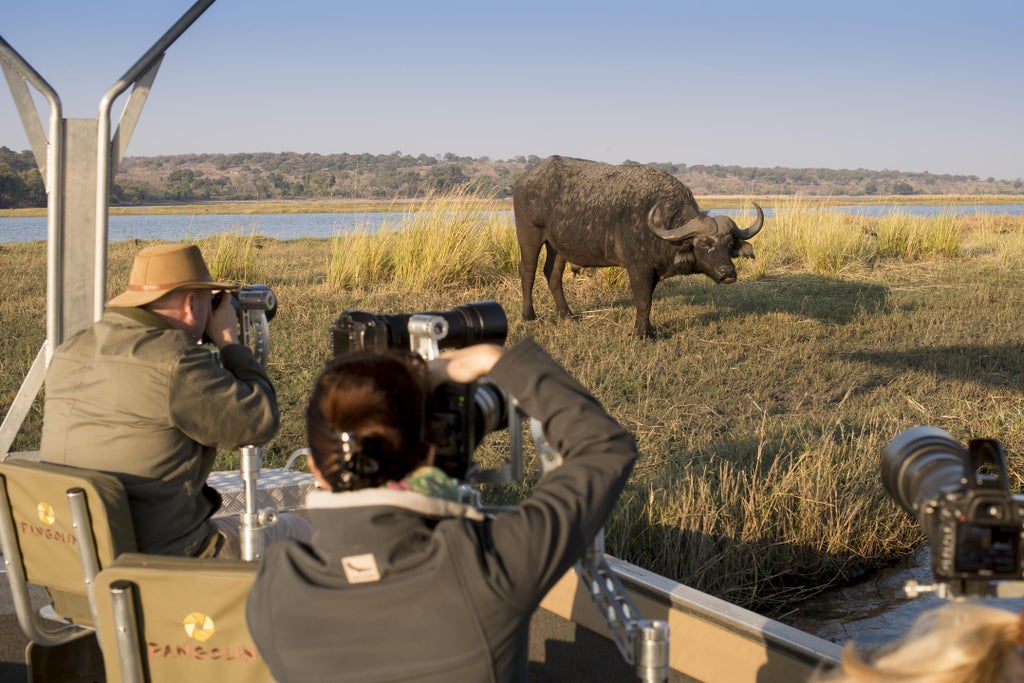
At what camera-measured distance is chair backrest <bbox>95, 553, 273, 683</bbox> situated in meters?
2.09

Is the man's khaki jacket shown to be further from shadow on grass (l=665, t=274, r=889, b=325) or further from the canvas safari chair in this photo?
shadow on grass (l=665, t=274, r=889, b=325)

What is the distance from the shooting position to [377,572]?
6.00ft

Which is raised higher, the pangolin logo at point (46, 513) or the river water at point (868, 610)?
the pangolin logo at point (46, 513)

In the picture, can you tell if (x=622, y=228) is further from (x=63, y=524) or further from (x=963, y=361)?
(x=63, y=524)

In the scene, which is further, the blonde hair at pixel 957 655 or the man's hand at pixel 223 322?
the man's hand at pixel 223 322

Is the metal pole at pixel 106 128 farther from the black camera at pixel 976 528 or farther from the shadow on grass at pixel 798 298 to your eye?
the shadow on grass at pixel 798 298

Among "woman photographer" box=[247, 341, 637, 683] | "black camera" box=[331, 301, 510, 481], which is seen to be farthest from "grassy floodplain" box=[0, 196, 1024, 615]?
"woman photographer" box=[247, 341, 637, 683]

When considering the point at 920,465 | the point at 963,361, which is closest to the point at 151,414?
the point at 920,465

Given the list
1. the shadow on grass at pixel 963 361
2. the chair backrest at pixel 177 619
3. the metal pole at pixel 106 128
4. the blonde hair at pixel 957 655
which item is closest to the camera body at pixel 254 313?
the metal pole at pixel 106 128

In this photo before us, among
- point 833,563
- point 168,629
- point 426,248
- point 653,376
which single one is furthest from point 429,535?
point 426,248

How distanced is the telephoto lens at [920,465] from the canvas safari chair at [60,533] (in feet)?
5.84

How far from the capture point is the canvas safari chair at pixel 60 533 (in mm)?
2643

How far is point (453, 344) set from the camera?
2.50 meters

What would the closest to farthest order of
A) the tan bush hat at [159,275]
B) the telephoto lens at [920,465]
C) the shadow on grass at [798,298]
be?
the telephoto lens at [920,465] → the tan bush hat at [159,275] → the shadow on grass at [798,298]
